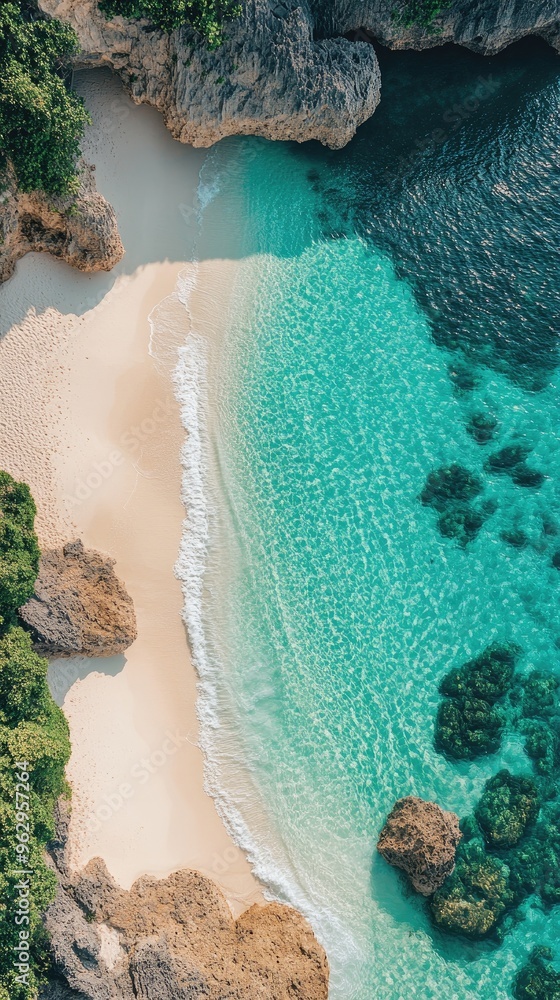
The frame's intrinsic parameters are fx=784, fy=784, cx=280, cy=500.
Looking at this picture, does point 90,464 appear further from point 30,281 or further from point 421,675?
point 421,675

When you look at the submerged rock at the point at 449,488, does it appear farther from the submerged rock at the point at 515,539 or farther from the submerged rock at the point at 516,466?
the submerged rock at the point at 515,539

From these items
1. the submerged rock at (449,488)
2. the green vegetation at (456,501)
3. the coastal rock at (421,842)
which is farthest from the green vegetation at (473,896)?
the submerged rock at (449,488)

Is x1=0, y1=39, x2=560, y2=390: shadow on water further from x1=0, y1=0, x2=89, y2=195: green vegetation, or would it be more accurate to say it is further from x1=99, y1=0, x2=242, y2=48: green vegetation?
x1=99, y1=0, x2=242, y2=48: green vegetation

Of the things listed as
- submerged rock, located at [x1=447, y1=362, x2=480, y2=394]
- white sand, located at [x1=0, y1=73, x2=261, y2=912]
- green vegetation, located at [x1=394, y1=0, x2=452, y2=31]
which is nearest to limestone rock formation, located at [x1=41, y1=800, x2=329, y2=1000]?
white sand, located at [x1=0, y1=73, x2=261, y2=912]

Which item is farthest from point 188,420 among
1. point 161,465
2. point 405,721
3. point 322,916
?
point 322,916

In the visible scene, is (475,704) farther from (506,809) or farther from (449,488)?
(449,488)

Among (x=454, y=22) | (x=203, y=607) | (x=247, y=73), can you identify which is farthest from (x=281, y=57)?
Answer: (x=203, y=607)
